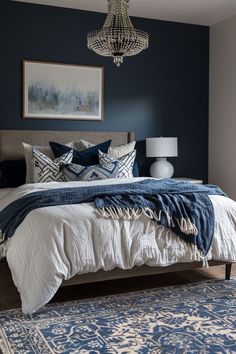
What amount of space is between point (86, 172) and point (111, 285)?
1.23 m

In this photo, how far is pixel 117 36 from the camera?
3.38 metres

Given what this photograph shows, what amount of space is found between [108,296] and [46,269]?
0.66m

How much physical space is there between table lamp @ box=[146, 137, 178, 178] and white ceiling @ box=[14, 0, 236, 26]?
1555mm

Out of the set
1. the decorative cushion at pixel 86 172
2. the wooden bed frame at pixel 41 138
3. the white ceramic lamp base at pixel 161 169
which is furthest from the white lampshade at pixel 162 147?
the decorative cushion at pixel 86 172

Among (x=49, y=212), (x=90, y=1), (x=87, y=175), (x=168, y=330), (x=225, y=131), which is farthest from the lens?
(x=225, y=131)

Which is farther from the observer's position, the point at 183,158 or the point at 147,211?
the point at 183,158

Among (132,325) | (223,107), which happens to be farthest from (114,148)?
(132,325)

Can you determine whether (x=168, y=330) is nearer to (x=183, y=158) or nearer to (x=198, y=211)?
(x=198, y=211)

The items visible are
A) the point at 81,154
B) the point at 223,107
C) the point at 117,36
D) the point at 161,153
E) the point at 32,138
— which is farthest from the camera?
the point at 223,107

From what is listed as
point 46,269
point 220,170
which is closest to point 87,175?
point 46,269

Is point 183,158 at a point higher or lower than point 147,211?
higher

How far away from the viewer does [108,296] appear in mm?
3139

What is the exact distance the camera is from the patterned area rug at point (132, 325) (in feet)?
7.66

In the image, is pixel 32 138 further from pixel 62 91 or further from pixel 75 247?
pixel 75 247
